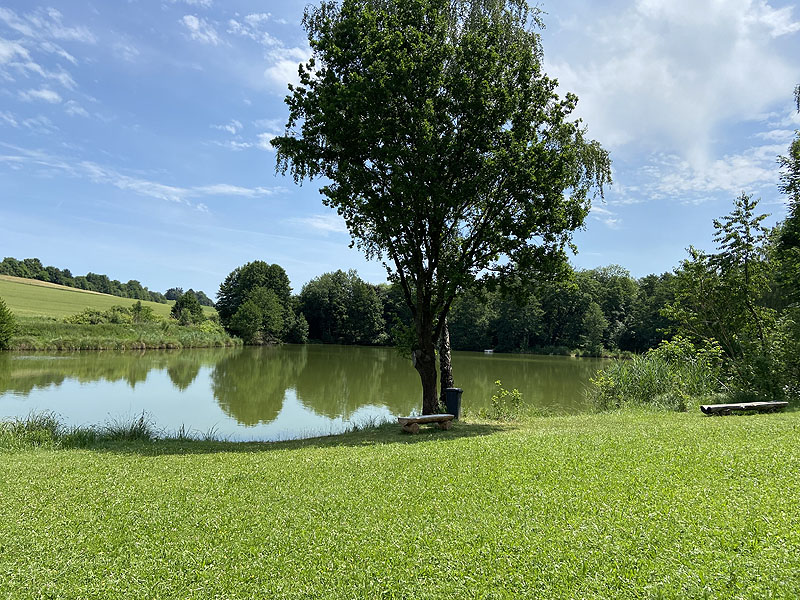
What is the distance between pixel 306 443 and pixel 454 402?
12.6 ft

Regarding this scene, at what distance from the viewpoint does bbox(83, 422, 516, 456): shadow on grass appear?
8.06 metres

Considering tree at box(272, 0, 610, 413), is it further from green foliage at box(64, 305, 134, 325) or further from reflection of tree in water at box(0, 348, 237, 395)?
green foliage at box(64, 305, 134, 325)

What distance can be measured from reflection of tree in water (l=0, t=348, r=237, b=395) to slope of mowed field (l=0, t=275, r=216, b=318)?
47.2 feet

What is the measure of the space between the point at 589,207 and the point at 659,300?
183 ft

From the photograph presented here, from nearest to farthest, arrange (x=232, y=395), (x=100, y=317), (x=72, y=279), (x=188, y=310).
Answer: (x=232, y=395), (x=100, y=317), (x=188, y=310), (x=72, y=279)

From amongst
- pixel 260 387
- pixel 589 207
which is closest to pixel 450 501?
pixel 589 207

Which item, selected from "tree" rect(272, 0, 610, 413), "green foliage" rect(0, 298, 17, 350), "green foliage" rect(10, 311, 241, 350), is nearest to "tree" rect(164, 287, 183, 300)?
"green foliage" rect(10, 311, 241, 350)

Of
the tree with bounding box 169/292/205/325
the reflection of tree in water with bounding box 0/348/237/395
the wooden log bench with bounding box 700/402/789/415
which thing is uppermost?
the tree with bounding box 169/292/205/325

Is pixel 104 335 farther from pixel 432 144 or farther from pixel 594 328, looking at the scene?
pixel 594 328

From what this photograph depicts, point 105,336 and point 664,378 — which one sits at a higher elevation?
point 664,378

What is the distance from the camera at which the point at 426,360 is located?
11.3m

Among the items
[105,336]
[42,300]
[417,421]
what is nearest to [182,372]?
[105,336]

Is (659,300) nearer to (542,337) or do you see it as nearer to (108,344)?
(542,337)

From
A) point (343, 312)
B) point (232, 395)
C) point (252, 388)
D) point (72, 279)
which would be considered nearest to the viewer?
point (232, 395)
